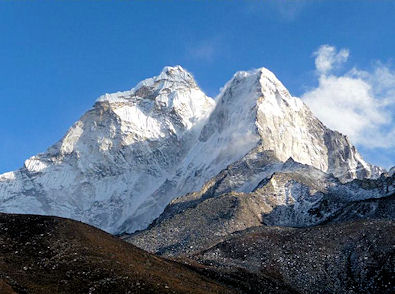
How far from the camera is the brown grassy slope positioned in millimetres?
70688

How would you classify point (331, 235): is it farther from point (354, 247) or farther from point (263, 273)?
point (263, 273)

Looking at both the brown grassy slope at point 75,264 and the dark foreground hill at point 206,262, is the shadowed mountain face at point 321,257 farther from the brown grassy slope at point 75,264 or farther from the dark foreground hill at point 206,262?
the brown grassy slope at point 75,264

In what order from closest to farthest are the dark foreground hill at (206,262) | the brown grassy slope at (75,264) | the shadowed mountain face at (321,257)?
the brown grassy slope at (75,264) → the dark foreground hill at (206,262) → the shadowed mountain face at (321,257)

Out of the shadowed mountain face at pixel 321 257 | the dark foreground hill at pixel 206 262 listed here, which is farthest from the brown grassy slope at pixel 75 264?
the shadowed mountain face at pixel 321 257

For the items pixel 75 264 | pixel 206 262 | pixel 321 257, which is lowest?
pixel 75 264

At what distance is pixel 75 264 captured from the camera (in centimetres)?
7656

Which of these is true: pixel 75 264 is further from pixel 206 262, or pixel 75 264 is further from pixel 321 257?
pixel 321 257

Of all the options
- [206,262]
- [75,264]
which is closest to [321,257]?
[206,262]

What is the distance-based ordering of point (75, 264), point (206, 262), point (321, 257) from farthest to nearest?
point (321, 257) < point (206, 262) < point (75, 264)

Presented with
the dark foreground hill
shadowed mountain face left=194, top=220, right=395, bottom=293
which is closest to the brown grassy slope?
the dark foreground hill

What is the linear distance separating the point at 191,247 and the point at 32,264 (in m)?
83.9

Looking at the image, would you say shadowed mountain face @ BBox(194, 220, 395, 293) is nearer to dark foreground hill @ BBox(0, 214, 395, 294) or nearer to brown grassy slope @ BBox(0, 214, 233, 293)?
dark foreground hill @ BBox(0, 214, 395, 294)

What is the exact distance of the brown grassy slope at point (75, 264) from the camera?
2783 inches

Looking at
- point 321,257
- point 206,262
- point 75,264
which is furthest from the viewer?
point 321,257
